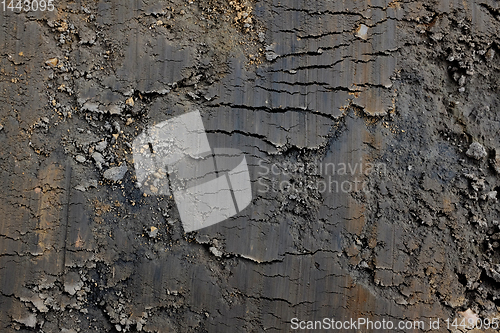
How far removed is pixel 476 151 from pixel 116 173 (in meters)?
2.28

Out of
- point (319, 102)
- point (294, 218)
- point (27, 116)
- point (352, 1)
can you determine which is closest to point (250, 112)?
point (319, 102)

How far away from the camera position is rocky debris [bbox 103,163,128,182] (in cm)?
206

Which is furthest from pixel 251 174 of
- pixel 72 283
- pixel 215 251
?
pixel 72 283

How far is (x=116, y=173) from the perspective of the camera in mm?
2057

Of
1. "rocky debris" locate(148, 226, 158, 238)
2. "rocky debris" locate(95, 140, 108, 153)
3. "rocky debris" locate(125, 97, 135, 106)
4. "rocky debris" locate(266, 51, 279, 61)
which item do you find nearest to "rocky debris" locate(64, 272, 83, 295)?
"rocky debris" locate(148, 226, 158, 238)

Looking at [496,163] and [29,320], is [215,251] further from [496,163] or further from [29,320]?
[496,163]

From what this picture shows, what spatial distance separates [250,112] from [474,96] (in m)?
1.51

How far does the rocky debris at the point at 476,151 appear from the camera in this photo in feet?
7.03

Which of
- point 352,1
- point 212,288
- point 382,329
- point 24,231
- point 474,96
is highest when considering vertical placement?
point 352,1

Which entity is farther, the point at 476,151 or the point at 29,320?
the point at 476,151

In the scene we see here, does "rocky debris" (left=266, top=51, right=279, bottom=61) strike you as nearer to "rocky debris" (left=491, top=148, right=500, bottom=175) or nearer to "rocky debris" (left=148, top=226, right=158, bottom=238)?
"rocky debris" (left=148, top=226, right=158, bottom=238)

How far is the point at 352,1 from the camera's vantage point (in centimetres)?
216

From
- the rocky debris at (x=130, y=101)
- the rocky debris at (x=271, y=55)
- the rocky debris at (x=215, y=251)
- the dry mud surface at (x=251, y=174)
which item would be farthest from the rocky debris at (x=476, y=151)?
the rocky debris at (x=130, y=101)

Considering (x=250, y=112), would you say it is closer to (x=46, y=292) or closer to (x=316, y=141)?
(x=316, y=141)
